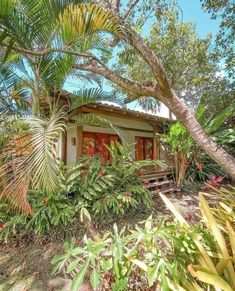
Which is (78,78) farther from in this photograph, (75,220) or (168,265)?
(168,265)

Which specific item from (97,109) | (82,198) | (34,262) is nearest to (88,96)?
(97,109)

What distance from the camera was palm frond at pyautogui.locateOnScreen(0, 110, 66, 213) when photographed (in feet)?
11.2

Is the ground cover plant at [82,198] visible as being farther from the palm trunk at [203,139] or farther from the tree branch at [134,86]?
the palm trunk at [203,139]

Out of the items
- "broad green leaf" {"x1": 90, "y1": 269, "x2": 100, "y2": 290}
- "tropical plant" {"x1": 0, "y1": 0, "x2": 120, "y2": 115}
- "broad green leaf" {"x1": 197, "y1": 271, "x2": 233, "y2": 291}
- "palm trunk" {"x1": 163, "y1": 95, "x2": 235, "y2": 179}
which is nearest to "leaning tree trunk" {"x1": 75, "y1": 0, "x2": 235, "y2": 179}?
"palm trunk" {"x1": 163, "y1": 95, "x2": 235, "y2": 179}

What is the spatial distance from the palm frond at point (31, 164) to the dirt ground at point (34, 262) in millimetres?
1225

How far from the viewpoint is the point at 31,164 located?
11.4 ft

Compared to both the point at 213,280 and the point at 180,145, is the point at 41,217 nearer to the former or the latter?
the point at 213,280

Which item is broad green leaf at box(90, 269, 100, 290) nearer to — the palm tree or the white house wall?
the palm tree

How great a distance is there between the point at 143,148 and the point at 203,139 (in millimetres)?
8441

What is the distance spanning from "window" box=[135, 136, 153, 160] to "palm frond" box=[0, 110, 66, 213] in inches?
303

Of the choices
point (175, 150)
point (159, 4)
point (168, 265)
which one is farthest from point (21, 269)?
point (159, 4)

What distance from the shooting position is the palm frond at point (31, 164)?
3.41 m

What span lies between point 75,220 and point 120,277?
3.31 metres

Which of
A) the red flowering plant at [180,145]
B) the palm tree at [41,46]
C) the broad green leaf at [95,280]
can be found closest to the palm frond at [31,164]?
the palm tree at [41,46]
